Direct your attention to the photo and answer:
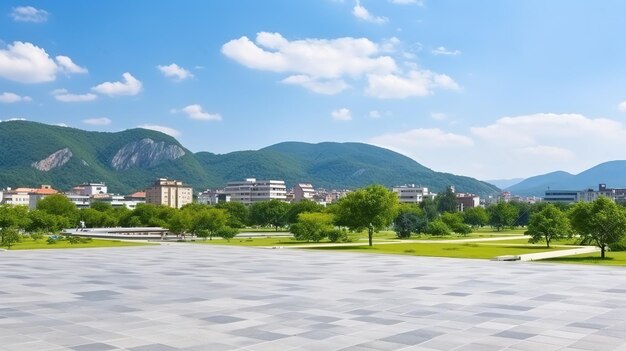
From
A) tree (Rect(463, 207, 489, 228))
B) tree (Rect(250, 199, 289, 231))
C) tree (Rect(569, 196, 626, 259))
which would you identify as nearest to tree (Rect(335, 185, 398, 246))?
tree (Rect(569, 196, 626, 259))

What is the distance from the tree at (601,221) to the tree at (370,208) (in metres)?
19.9

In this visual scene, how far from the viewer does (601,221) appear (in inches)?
1704

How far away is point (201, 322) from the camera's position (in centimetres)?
1634

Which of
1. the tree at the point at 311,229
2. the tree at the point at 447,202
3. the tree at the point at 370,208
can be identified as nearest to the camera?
the tree at the point at 370,208

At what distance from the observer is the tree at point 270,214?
11974cm

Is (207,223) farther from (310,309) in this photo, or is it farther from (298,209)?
(310,309)

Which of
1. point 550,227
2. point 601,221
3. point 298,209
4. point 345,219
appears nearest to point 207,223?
point 345,219

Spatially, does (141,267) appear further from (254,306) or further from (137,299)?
(254,306)

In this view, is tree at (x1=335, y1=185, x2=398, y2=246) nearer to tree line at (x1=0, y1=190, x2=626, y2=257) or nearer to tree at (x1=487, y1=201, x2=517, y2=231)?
tree line at (x1=0, y1=190, x2=626, y2=257)

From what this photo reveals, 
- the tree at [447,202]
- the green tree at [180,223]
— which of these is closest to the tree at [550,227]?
the green tree at [180,223]

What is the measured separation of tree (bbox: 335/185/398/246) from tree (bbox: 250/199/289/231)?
2213 inches


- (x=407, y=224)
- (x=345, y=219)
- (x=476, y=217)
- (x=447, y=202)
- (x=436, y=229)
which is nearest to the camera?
(x=345, y=219)

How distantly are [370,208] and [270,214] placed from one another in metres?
62.2

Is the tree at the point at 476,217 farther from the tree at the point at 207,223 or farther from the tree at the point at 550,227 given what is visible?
the tree at the point at 550,227
